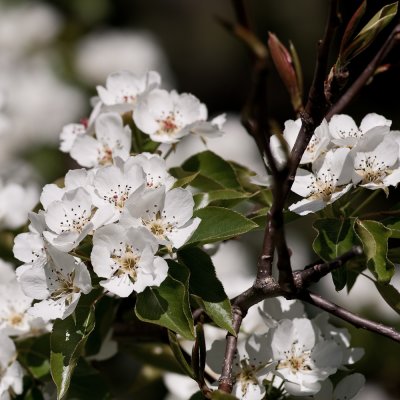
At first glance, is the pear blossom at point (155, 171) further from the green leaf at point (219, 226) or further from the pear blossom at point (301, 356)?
the pear blossom at point (301, 356)

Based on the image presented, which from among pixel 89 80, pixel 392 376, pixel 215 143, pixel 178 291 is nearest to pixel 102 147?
pixel 178 291

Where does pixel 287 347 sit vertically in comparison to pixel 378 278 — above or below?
below

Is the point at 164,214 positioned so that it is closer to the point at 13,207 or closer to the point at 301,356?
the point at 301,356

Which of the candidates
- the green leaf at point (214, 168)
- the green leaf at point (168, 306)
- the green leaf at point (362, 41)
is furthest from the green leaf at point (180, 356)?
the green leaf at point (362, 41)

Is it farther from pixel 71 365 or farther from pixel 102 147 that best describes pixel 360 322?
pixel 102 147

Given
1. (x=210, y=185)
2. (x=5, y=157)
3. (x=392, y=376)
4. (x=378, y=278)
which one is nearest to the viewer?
(x=378, y=278)

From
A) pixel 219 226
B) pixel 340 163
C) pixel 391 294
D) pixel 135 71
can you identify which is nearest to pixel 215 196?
pixel 219 226

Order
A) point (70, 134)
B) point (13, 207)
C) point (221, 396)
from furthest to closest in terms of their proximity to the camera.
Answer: point (13, 207), point (70, 134), point (221, 396)

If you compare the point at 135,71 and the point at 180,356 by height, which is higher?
the point at 180,356
